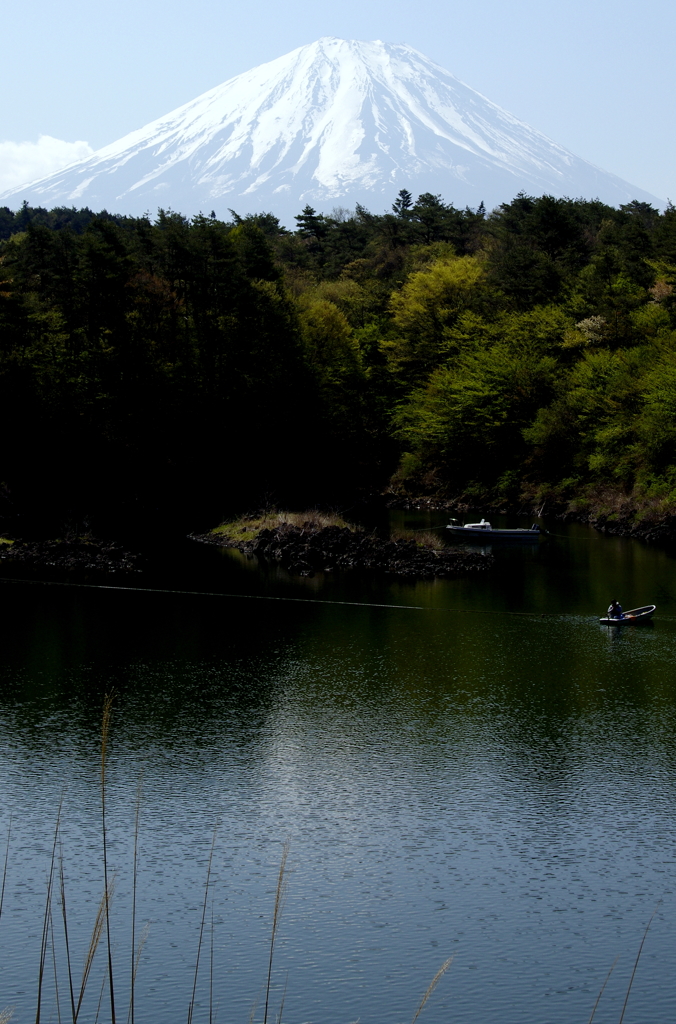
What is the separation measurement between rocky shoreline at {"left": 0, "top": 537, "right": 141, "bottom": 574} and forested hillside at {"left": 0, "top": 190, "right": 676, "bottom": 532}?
1077 centimetres

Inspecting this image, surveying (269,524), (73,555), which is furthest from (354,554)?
(73,555)

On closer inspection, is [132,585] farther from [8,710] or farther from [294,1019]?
[294,1019]

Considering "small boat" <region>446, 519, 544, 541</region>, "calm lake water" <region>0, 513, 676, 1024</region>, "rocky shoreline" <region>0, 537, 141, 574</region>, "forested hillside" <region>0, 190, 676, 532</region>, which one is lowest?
"calm lake water" <region>0, 513, 676, 1024</region>

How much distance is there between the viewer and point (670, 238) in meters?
57.9

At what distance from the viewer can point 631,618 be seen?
2903 centimetres

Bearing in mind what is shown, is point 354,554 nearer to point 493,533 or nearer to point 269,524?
point 269,524

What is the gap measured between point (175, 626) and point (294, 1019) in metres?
19.2

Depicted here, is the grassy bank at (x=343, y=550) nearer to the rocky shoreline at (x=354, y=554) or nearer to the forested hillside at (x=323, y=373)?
the rocky shoreline at (x=354, y=554)

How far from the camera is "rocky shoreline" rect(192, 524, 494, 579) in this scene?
38812 millimetres

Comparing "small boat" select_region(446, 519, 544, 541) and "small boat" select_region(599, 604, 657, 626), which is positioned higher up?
"small boat" select_region(446, 519, 544, 541)

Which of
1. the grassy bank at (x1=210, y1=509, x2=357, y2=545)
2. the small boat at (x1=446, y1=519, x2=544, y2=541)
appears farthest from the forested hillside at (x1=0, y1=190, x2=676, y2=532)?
the small boat at (x1=446, y1=519, x2=544, y2=541)

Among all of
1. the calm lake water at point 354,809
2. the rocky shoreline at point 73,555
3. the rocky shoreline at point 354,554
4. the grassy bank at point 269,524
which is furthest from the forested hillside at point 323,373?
the calm lake water at point 354,809

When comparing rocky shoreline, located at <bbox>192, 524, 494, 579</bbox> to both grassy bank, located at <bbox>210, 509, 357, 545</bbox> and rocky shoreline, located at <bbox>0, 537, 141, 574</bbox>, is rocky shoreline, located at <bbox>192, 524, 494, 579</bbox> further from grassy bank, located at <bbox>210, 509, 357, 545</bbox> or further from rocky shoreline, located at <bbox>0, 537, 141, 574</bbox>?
rocky shoreline, located at <bbox>0, 537, 141, 574</bbox>

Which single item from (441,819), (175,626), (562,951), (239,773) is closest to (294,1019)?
(562,951)
